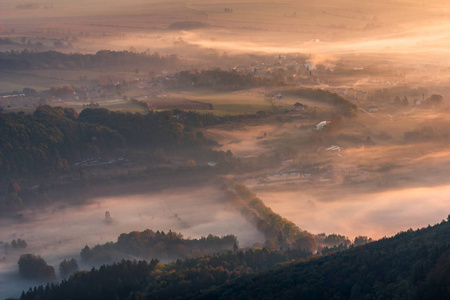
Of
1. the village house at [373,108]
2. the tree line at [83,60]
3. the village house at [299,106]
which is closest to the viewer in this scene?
the village house at [299,106]

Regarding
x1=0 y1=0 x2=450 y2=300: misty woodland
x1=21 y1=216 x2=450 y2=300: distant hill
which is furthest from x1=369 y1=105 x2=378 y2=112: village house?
x1=21 y1=216 x2=450 y2=300: distant hill

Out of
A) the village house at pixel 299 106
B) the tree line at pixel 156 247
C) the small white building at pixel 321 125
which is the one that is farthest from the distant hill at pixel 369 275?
the village house at pixel 299 106

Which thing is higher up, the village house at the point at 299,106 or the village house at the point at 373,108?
the village house at the point at 299,106

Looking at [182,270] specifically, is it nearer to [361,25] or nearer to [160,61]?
[160,61]

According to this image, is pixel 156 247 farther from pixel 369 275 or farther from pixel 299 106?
pixel 299 106

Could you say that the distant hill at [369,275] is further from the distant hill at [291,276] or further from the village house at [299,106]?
the village house at [299,106]

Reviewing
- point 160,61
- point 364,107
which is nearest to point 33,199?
point 364,107

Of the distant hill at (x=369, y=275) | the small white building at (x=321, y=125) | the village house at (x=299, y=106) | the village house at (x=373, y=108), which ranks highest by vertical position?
the village house at (x=299, y=106)

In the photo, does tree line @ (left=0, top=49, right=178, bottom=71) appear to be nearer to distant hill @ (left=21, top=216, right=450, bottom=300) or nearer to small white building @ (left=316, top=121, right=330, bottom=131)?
small white building @ (left=316, top=121, right=330, bottom=131)

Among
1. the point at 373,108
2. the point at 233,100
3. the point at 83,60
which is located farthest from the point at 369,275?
the point at 83,60
